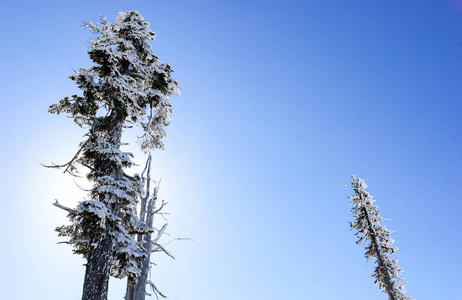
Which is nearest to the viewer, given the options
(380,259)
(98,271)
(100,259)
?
(98,271)

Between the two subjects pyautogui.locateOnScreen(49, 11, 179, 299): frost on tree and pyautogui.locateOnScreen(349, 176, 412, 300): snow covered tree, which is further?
pyautogui.locateOnScreen(349, 176, 412, 300): snow covered tree

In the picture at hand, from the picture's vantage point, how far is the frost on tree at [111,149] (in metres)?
7.08

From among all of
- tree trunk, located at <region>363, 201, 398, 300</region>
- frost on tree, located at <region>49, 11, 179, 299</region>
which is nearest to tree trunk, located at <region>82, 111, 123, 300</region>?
frost on tree, located at <region>49, 11, 179, 299</region>

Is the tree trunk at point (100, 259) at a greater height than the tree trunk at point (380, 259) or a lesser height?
lesser

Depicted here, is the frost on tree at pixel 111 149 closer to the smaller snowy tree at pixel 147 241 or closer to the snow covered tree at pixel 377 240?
the smaller snowy tree at pixel 147 241

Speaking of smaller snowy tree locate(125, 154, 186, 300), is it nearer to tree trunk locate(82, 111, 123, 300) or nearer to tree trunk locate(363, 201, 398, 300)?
tree trunk locate(82, 111, 123, 300)

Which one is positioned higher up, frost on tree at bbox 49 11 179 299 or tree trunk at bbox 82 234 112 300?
frost on tree at bbox 49 11 179 299

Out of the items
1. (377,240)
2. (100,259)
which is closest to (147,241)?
(100,259)

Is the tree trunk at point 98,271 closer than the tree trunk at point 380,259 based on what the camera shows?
Yes

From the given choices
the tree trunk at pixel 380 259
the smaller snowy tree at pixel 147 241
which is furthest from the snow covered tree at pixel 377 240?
the smaller snowy tree at pixel 147 241

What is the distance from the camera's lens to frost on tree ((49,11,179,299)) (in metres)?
7.08

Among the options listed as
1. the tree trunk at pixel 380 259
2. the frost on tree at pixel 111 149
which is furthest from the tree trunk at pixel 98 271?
the tree trunk at pixel 380 259

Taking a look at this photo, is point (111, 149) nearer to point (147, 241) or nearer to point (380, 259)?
point (147, 241)

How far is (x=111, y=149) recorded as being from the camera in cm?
794
